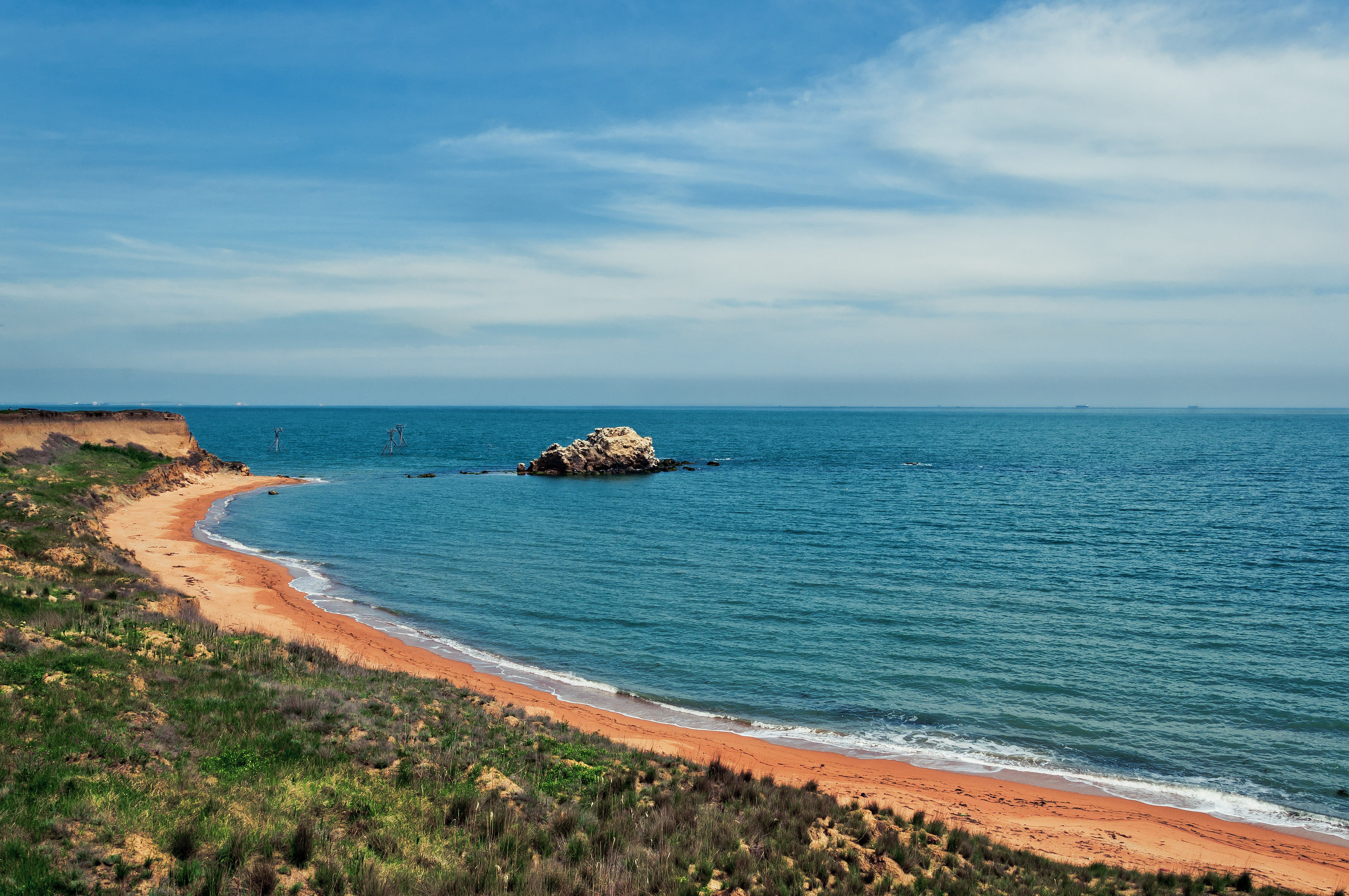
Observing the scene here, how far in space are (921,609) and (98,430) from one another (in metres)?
75.4

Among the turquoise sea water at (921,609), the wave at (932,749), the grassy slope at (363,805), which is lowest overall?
the wave at (932,749)

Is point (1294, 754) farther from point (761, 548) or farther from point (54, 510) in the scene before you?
point (54, 510)

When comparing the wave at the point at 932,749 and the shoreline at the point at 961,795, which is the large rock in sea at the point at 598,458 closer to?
the shoreline at the point at 961,795

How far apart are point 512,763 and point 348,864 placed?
440cm

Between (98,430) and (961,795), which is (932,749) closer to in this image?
(961,795)

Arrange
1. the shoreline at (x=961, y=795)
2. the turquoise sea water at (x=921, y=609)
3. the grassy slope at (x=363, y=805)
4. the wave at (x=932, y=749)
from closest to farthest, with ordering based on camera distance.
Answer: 1. the grassy slope at (x=363, y=805)
2. the shoreline at (x=961, y=795)
3. the wave at (x=932, y=749)
4. the turquoise sea water at (x=921, y=609)

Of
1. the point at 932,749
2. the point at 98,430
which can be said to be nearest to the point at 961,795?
the point at 932,749

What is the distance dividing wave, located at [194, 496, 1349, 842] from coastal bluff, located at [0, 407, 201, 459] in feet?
171

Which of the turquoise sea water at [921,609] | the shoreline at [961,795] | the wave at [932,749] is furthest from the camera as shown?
the turquoise sea water at [921,609]

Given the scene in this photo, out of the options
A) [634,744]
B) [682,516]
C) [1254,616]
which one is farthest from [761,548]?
[634,744]

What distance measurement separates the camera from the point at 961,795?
672 inches

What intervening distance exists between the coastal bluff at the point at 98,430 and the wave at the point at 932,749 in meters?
52.2

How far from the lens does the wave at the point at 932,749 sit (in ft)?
54.6

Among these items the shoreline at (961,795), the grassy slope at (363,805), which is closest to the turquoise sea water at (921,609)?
the shoreline at (961,795)
